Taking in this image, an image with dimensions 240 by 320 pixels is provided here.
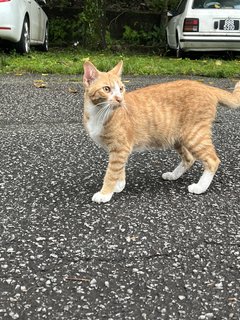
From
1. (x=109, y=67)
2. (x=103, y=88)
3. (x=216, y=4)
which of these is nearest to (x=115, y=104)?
(x=103, y=88)

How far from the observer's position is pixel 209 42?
39.4ft

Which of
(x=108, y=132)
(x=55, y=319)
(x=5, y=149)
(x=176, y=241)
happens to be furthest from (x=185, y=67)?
(x=55, y=319)

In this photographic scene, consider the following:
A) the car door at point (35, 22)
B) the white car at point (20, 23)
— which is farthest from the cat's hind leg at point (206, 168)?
the car door at point (35, 22)

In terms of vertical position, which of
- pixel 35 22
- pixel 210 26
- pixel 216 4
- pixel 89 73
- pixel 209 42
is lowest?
pixel 209 42

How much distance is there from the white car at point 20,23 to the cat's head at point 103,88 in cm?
679

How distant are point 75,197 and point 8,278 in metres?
1.18

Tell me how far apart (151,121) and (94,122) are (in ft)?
1.71

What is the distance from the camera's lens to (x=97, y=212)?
3.50 meters

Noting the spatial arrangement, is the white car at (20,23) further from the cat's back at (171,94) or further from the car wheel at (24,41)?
the cat's back at (171,94)

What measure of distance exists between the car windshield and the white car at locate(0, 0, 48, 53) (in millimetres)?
3800

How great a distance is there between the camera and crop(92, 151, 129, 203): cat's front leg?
12.1 feet

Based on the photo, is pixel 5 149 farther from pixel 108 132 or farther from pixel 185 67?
pixel 185 67

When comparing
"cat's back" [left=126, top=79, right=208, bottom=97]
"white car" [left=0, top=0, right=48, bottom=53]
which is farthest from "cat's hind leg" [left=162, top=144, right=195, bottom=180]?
"white car" [left=0, top=0, right=48, bottom=53]

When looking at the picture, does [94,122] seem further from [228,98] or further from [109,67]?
[109,67]
